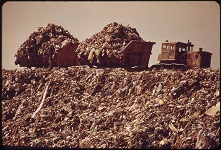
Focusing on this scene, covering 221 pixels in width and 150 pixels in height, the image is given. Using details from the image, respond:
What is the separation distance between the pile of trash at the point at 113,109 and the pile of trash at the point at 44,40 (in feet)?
6.67

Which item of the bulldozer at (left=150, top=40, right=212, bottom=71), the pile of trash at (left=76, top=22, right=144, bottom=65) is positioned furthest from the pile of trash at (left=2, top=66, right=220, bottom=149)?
the bulldozer at (left=150, top=40, right=212, bottom=71)

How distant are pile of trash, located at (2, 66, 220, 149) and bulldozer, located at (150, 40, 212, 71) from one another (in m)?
1.63

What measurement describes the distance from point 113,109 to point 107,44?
3.75 m

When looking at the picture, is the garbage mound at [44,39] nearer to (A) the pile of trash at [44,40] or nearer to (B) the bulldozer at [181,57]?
(A) the pile of trash at [44,40]

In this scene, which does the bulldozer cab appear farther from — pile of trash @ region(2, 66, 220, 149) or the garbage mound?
the garbage mound

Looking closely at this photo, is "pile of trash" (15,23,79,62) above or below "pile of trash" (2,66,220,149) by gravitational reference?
above

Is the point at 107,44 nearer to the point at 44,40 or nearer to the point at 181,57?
the point at 181,57

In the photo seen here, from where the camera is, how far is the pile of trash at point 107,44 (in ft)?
47.5

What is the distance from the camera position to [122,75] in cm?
1333

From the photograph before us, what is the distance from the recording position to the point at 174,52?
47.1ft

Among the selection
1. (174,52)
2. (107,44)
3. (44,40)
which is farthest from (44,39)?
(174,52)

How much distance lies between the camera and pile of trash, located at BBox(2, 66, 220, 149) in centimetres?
982

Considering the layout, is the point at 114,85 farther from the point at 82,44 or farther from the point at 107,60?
the point at 82,44

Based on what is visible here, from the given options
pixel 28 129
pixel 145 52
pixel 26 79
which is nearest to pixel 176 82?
pixel 145 52
